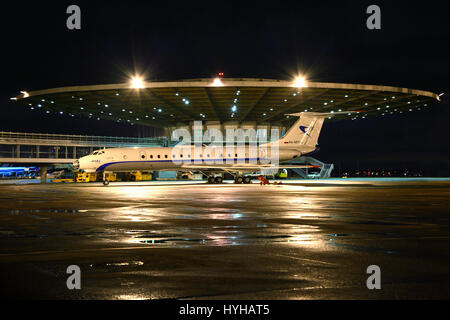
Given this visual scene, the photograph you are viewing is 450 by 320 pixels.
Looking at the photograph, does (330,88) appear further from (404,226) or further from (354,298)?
(354,298)

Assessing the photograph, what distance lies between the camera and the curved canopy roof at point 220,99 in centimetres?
5138

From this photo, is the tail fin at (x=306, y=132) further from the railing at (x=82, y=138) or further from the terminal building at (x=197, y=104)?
the railing at (x=82, y=138)

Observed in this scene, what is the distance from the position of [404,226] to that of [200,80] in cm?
4149

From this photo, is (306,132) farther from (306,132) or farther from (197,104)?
(197,104)

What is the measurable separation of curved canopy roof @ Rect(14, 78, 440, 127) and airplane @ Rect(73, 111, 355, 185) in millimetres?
7268

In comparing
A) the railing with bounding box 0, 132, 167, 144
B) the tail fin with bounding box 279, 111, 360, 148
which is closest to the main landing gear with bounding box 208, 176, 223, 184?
the tail fin with bounding box 279, 111, 360, 148

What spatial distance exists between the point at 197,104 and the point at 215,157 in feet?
61.2

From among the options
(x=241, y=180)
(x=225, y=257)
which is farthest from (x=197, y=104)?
(x=225, y=257)

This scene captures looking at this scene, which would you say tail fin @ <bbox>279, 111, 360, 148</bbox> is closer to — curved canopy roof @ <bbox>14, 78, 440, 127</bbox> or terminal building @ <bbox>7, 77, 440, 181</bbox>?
terminal building @ <bbox>7, 77, 440, 181</bbox>

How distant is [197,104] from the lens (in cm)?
6269

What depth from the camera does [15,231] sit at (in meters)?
10.7

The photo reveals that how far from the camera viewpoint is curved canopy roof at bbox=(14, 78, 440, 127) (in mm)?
51375
